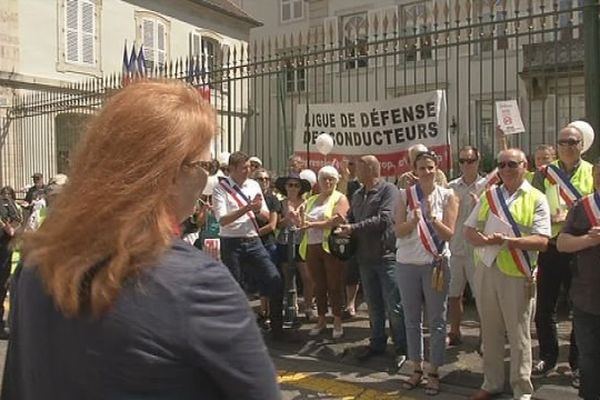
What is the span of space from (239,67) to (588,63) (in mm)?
4131

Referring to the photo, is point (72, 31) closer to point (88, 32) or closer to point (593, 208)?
point (88, 32)

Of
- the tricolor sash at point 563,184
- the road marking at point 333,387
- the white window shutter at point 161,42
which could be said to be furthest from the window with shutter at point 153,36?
the tricolor sash at point 563,184

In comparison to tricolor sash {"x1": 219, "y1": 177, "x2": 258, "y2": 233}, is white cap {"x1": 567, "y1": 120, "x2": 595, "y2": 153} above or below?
above

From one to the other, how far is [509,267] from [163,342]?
12.6ft

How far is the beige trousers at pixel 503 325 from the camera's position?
4.62 m

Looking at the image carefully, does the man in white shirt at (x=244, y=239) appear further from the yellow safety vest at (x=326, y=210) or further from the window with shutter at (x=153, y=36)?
the window with shutter at (x=153, y=36)

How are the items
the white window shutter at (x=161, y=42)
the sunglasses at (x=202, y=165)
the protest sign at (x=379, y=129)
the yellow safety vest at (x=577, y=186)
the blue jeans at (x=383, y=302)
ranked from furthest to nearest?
the white window shutter at (x=161, y=42) < the protest sign at (x=379, y=129) < the blue jeans at (x=383, y=302) < the yellow safety vest at (x=577, y=186) < the sunglasses at (x=202, y=165)

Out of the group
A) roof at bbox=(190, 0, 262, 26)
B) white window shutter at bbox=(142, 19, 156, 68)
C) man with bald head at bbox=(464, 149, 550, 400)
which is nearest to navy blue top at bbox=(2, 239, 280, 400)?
man with bald head at bbox=(464, 149, 550, 400)

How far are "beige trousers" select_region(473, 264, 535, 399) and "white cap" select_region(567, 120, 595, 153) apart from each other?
1.46m

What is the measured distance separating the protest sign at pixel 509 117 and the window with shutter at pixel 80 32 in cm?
1610

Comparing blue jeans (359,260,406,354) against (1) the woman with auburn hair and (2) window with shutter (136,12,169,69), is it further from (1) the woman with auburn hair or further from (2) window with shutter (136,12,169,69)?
(2) window with shutter (136,12,169,69)

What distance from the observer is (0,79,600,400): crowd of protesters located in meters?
1.22

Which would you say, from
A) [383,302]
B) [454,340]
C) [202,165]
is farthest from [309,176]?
[202,165]

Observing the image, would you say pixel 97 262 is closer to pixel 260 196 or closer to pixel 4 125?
pixel 260 196
